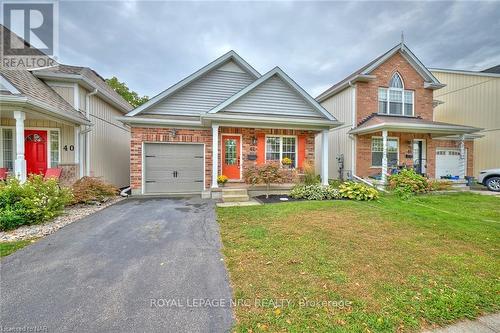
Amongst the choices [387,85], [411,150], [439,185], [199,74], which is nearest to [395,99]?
[387,85]

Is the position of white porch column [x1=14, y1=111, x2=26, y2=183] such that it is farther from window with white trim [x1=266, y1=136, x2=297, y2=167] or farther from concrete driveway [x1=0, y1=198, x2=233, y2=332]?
window with white trim [x1=266, y1=136, x2=297, y2=167]

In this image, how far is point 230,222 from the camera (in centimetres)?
541

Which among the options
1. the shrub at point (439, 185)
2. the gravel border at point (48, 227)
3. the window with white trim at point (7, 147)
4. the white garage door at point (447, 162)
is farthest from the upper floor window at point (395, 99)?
the window with white trim at point (7, 147)

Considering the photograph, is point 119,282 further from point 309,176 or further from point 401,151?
point 401,151

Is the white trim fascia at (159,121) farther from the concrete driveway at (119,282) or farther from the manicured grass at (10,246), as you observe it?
the manicured grass at (10,246)

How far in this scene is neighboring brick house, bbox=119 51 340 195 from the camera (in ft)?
30.2

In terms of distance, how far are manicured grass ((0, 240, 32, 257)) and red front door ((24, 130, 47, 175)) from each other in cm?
570

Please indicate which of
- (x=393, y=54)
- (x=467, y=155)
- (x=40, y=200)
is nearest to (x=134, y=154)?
(x=40, y=200)

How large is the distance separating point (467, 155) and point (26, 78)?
71.4ft

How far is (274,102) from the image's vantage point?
377 inches

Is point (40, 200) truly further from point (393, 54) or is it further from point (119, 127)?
point (393, 54)

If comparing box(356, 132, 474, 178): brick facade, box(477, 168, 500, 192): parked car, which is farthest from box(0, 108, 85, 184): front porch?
box(477, 168, 500, 192): parked car

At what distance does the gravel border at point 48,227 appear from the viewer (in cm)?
439

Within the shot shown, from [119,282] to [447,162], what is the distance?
16.9 metres
